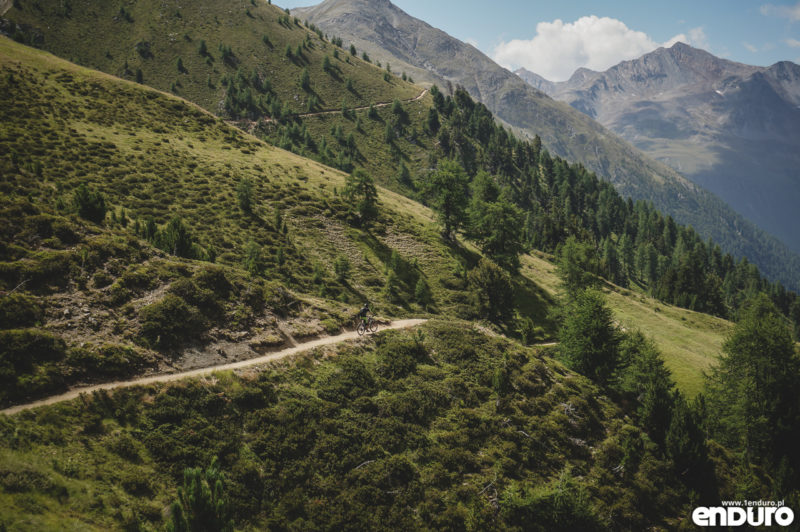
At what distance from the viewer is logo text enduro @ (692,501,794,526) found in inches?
939

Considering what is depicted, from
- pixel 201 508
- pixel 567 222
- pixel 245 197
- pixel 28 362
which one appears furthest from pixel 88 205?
pixel 567 222

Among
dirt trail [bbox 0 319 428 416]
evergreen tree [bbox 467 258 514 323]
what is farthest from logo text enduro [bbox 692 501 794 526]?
evergreen tree [bbox 467 258 514 323]

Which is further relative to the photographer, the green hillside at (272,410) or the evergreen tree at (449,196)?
the evergreen tree at (449,196)

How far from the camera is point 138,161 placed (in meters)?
56.3

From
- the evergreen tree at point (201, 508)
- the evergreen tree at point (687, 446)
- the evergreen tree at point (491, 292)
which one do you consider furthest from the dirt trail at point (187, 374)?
the evergreen tree at point (491, 292)

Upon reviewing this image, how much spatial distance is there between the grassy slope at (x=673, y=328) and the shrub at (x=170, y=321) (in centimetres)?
5733

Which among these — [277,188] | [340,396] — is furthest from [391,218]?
[340,396]

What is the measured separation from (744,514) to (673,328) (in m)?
55.2

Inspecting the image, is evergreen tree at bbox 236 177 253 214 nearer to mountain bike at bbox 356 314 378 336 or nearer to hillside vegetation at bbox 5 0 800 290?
mountain bike at bbox 356 314 378 336

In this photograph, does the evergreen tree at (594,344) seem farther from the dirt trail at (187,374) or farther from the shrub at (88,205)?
the shrub at (88,205)

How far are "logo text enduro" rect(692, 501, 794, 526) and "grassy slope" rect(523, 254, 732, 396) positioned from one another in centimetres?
2563

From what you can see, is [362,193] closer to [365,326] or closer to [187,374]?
[365,326]

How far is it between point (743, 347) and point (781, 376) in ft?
14.2

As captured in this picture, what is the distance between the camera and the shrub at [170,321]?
72.5 ft
